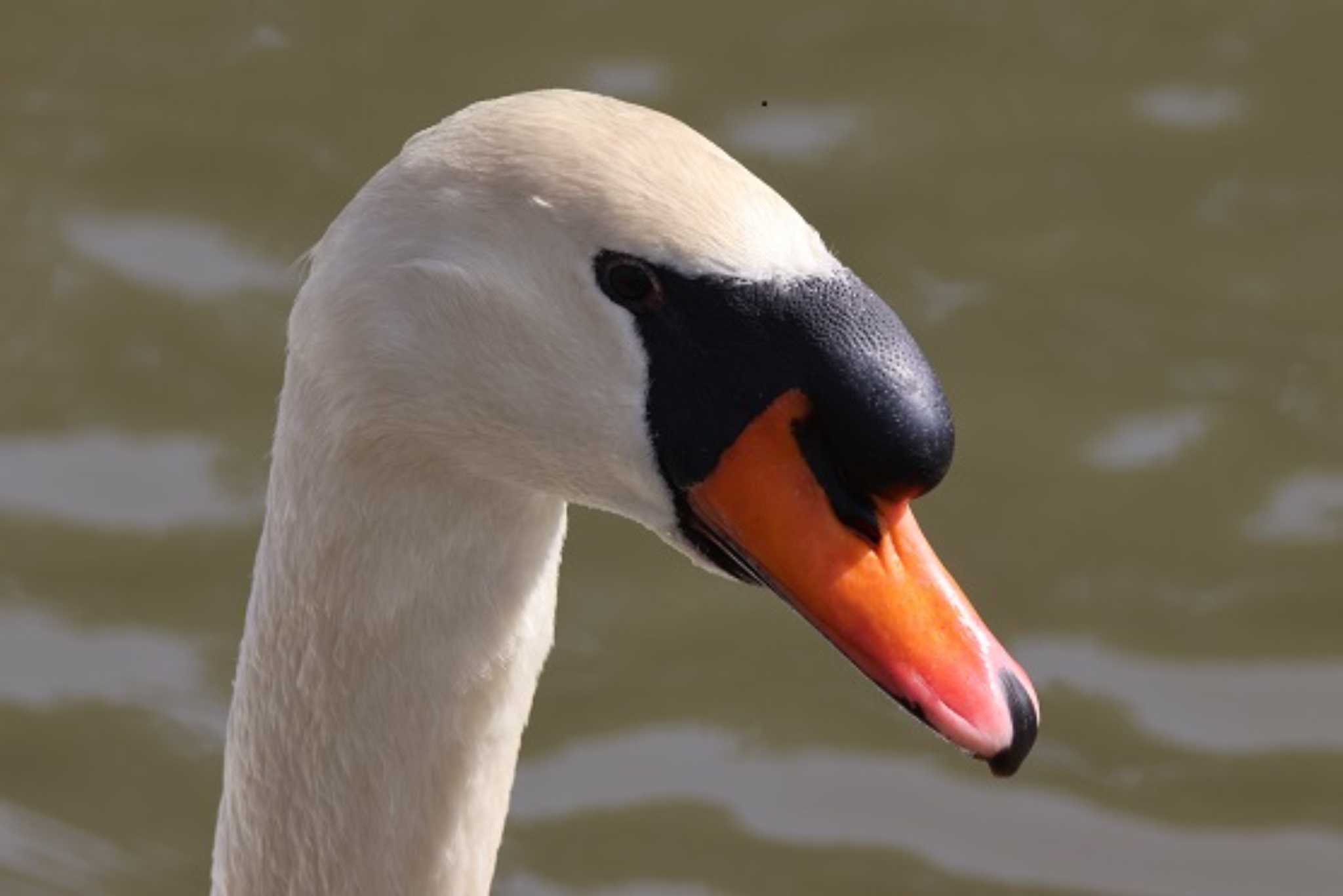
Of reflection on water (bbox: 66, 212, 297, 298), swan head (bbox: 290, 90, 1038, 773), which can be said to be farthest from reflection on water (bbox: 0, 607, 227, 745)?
swan head (bbox: 290, 90, 1038, 773)

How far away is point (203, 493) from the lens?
256 inches

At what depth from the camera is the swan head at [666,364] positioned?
3.44 metres

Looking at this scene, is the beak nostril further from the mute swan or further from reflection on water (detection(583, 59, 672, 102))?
reflection on water (detection(583, 59, 672, 102))

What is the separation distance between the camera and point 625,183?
11.5 feet

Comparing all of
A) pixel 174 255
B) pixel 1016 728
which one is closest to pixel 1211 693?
pixel 174 255

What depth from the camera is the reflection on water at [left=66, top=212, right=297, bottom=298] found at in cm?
681

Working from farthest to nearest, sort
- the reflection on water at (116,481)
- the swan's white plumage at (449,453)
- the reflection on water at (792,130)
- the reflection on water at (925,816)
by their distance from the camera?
the reflection on water at (792,130) < the reflection on water at (116,481) < the reflection on water at (925,816) < the swan's white plumage at (449,453)

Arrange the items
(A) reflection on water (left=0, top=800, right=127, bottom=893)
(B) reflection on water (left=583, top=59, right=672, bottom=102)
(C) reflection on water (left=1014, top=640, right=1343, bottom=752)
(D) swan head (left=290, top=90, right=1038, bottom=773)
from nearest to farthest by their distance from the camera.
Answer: (D) swan head (left=290, top=90, right=1038, bottom=773) < (A) reflection on water (left=0, top=800, right=127, bottom=893) < (C) reflection on water (left=1014, top=640, right=1343, bottom=752) < (B) reflection on water (left=583, top=59, right=672, bottom=102)

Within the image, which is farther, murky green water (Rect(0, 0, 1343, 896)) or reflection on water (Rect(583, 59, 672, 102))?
reflection on water (Rect(583, 59, 672, 102))

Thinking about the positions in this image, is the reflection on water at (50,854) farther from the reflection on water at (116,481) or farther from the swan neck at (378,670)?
the swan neck at (378,670)

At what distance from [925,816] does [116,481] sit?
1844 millimetres

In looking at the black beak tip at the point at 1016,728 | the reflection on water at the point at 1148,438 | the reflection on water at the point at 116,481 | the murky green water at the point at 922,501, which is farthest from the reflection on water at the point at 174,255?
the black beak tip at the point at 1016,728

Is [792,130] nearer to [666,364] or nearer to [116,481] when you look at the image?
[116,481]

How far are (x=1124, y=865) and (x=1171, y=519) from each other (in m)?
0.86
